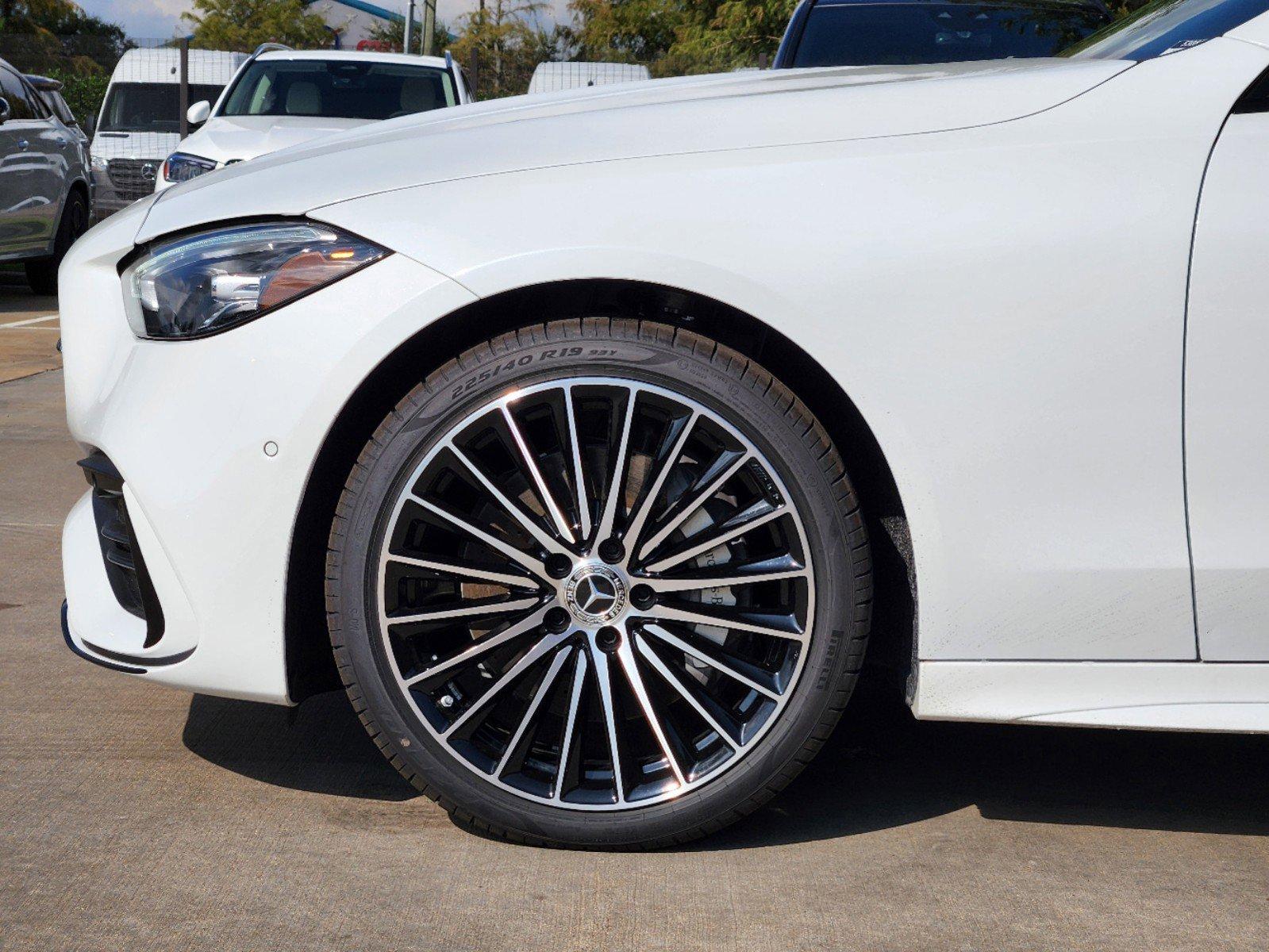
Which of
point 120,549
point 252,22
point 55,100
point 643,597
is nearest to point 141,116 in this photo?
point 55,100

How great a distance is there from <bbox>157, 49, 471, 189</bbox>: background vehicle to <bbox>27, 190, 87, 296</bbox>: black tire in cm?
270

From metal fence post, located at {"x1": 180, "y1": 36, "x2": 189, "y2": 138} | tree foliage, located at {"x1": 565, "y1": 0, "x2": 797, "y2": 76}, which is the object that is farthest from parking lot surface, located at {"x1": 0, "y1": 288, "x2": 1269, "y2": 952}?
tree foliage, located at {"x1": 565, "y1": 0, "x2": 797, "y2": 76}

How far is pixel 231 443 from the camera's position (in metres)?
2.15

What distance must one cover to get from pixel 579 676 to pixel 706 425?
0.45 meters

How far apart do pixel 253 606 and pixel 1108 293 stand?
1385 millimetres

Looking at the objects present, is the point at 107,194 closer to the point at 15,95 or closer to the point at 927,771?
the point at 15,95

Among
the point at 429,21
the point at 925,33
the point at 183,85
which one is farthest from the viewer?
the point at 429,21

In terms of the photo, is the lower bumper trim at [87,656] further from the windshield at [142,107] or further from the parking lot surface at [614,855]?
the windshield at [142,107]

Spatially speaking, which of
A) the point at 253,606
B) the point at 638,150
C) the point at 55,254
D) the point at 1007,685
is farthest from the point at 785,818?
the point at 55,254

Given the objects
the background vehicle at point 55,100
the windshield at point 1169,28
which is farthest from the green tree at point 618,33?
the windshield at point 1169,28

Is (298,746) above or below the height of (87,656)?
below

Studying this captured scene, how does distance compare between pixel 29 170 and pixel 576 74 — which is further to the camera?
pixel 576 74

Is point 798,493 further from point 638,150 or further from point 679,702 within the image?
point 638,150

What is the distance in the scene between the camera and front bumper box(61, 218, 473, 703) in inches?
83.5
